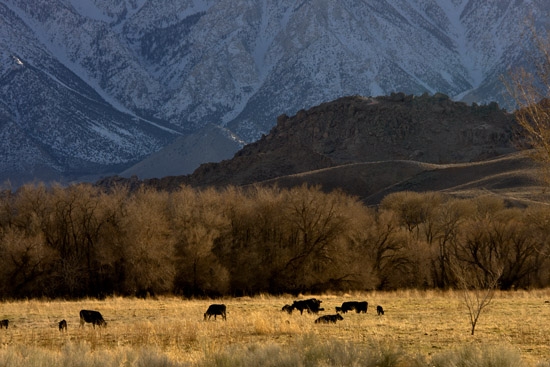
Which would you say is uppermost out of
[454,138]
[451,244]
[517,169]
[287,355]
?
[454,138]

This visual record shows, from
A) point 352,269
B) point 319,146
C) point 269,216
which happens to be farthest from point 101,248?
point 319,146

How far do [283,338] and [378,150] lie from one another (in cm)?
13797

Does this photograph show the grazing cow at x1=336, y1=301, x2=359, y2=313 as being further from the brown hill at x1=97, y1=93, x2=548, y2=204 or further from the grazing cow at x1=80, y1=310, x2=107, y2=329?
the brown hill at x1=97, y1=93, x2=548, y2=204

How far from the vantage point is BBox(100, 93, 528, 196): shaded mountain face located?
461 ft

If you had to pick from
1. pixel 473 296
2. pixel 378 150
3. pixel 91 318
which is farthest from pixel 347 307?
pixel 378 150

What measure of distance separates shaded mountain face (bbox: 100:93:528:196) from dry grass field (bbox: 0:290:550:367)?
106093 mm

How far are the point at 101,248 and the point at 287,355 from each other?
125 feet

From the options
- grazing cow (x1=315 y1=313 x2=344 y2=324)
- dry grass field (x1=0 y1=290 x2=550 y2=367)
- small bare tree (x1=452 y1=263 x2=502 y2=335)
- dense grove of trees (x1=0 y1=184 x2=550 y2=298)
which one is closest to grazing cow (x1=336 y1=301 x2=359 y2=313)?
dry grass field (x1=0 y1=290 x2=550 y2=367)

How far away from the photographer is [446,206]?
219 feet

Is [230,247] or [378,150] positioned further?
[378,150]

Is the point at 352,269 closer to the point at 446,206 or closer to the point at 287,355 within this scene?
the point at 446,206

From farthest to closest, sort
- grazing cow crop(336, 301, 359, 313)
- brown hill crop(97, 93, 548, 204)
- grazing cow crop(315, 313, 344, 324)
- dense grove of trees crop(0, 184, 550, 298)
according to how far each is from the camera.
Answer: brown hill crop(97, 93, 548, 204)
dense grove of trees crop(0, 184, 550, 298)
grazing cow crop(336, 301, 359, 313)
grazing cow crop(315, 313, 344, 324)

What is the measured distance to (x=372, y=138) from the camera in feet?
521

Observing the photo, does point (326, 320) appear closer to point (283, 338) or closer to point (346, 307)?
point (283, 338)
